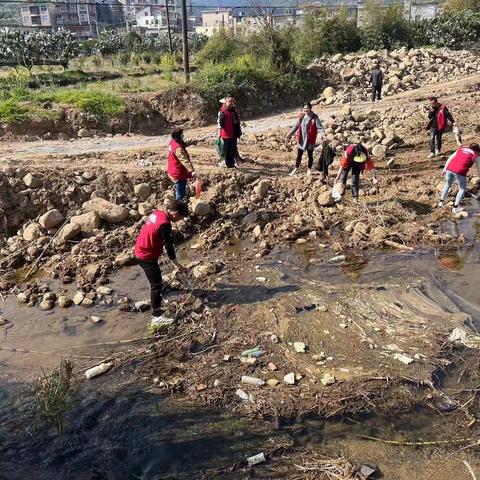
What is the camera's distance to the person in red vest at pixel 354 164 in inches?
339

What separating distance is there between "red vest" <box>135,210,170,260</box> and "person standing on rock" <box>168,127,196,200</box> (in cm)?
230

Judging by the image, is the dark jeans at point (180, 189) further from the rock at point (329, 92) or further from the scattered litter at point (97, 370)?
the rock at point (329, 92)

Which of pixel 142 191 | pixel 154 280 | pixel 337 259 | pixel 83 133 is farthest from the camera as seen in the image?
pixel 83 133

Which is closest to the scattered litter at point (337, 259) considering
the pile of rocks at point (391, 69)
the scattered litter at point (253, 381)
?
the scattered litter at point (253, 381)

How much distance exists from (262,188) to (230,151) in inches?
44.8

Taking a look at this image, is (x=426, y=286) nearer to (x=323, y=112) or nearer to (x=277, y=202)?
(x=277, y=202)

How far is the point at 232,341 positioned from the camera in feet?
19.5

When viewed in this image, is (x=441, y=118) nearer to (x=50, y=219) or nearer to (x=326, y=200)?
(x=326, y=200)

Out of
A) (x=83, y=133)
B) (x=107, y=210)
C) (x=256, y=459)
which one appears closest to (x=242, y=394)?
(x=256, y=459)

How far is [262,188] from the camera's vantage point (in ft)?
31.8

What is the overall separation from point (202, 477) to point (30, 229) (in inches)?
247

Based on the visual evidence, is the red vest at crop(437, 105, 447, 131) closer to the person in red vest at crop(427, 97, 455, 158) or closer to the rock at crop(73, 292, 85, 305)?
the person in red vest at crop(427, 97, 455, 158)

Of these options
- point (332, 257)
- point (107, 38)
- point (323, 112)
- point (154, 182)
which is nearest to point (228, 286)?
point (332, 257)

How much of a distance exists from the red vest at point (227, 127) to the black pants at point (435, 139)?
15.7ft
